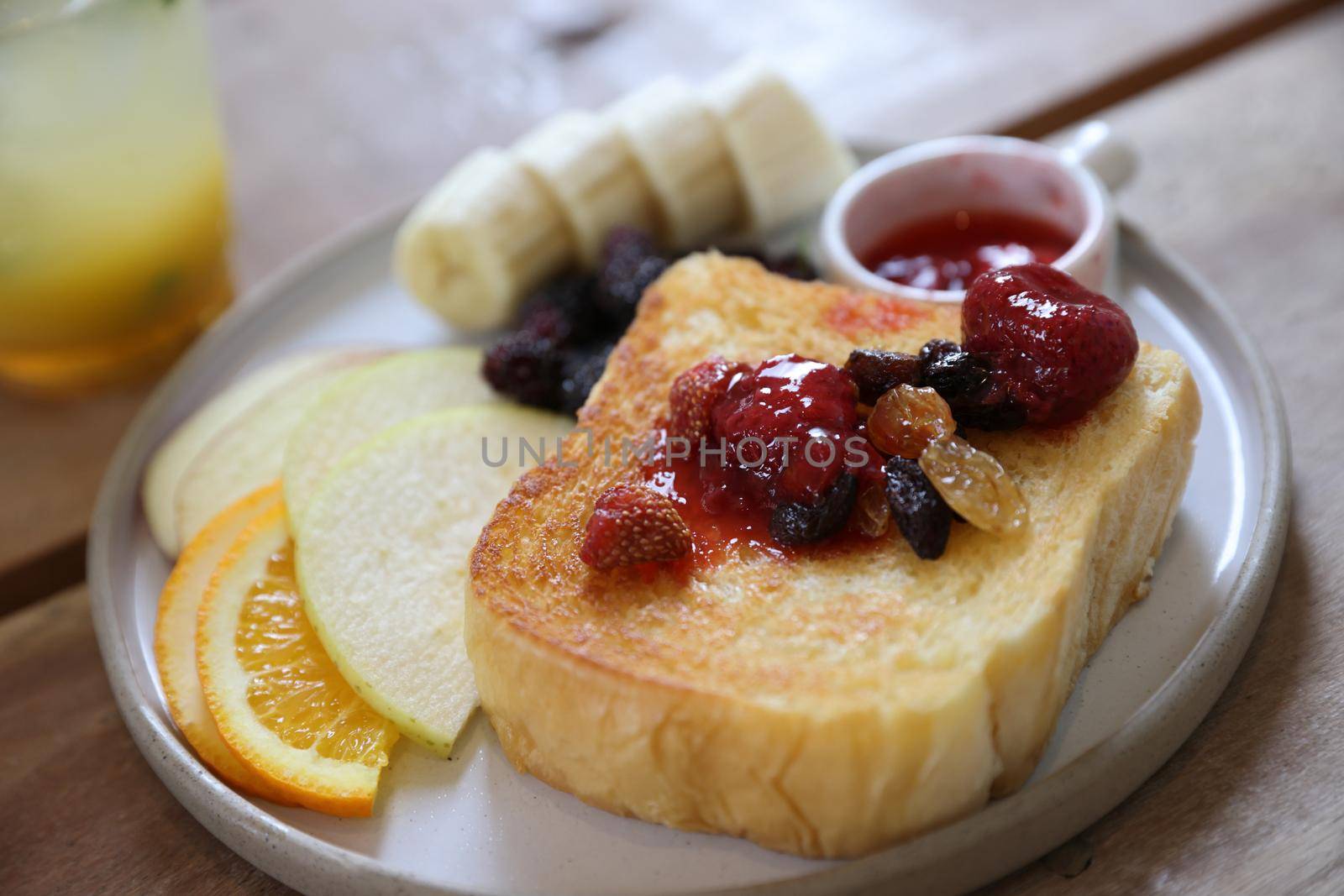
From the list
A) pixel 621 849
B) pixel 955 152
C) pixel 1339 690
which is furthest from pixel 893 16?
pixel 621 849

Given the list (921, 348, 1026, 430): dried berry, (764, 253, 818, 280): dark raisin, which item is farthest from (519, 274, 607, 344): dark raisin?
(921, 348, 1026, 430): dried berry

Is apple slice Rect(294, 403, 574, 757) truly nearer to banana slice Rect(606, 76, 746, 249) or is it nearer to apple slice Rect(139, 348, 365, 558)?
apple slice Rect(139, 348, 365, 558)

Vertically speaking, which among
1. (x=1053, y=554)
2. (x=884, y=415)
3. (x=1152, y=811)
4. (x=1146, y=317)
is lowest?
(x=1152, y=811)

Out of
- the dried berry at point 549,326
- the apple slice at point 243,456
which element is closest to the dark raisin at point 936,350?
the dried berry at point 549,326

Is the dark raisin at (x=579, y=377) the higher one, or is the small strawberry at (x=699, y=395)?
the small strawberry at (x=699, y=395)

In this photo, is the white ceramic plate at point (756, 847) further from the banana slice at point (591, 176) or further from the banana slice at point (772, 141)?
the banana slice at point (591, 176)

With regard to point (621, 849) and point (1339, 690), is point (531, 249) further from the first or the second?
point (1339, 690)
